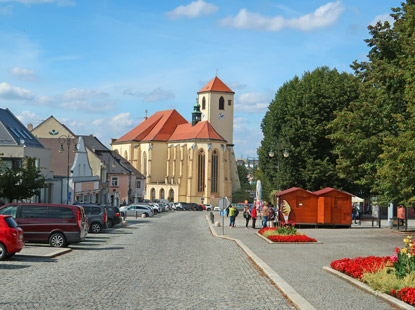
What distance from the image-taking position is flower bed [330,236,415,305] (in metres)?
11.0

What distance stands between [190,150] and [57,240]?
95.9 metres

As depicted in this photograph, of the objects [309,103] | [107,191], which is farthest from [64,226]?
[107,191]

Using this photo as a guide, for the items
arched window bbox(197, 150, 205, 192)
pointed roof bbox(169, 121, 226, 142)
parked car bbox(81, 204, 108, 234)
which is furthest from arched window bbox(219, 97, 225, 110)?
parked car bbox(81, 204, 108, 234)

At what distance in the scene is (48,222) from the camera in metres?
22.6

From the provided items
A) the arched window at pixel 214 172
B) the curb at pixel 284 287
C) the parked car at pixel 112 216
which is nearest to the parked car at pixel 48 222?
the curb at pixel 284 287

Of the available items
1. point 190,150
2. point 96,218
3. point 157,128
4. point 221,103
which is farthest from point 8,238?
point 221,103

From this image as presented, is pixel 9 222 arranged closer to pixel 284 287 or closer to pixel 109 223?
pixel 284 287

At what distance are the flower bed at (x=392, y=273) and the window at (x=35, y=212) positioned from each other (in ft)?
40.0

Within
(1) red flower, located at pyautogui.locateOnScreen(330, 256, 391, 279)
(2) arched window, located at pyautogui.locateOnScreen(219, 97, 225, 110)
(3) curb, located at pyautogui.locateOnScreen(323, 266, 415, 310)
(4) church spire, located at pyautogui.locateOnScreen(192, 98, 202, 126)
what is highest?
(2) arched window, located at pyautogui.locateOnScreen(219, 97, 225, 110)

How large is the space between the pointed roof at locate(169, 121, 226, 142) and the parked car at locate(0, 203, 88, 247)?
9429 cm

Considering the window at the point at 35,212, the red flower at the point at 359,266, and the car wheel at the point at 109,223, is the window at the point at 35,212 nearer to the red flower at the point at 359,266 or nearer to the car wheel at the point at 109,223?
the red flower at the point at 359,266

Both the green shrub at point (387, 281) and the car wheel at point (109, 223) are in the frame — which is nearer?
the green shrub at point (387, 281)

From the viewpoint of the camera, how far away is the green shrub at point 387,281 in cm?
1134

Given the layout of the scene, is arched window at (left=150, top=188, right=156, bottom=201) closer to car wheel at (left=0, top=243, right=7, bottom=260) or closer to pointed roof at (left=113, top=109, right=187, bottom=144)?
pointed roof at (left=113, top=109, right=187, bottom=144)
